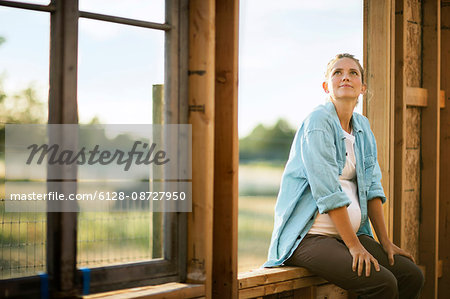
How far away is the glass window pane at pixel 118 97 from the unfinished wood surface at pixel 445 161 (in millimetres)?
2199

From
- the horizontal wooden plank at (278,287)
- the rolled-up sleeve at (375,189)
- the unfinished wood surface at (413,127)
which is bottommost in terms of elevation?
the horizontal wooden plank at (278,287)

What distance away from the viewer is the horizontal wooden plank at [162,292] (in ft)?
6.88

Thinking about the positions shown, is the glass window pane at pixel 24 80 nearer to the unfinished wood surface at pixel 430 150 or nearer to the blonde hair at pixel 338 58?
the blonde hair at pixel 338 58

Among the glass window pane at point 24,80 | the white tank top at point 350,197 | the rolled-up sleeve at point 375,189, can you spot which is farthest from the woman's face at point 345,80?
the glass window pane at point 24,80

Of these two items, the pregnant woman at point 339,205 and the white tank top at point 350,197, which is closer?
the pregnant woman at point 339,205

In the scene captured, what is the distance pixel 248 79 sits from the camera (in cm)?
2030

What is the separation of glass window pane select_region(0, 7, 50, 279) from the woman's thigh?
1165mm

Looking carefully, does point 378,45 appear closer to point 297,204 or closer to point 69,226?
point 297,204

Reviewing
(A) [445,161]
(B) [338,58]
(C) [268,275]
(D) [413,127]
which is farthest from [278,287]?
Answer: (A) [445,161]

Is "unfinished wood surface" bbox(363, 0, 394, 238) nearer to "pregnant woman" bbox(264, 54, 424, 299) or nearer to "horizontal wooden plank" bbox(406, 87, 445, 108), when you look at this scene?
"horizontal wooden plank" bbox(406, 87, 445, 108)

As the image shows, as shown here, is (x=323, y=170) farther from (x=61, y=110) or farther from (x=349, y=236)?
(x=61, y=110)

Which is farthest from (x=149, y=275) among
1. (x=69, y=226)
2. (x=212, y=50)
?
(x=212, y=50)

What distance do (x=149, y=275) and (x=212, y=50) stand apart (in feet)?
3.12

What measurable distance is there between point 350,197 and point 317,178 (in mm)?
284
